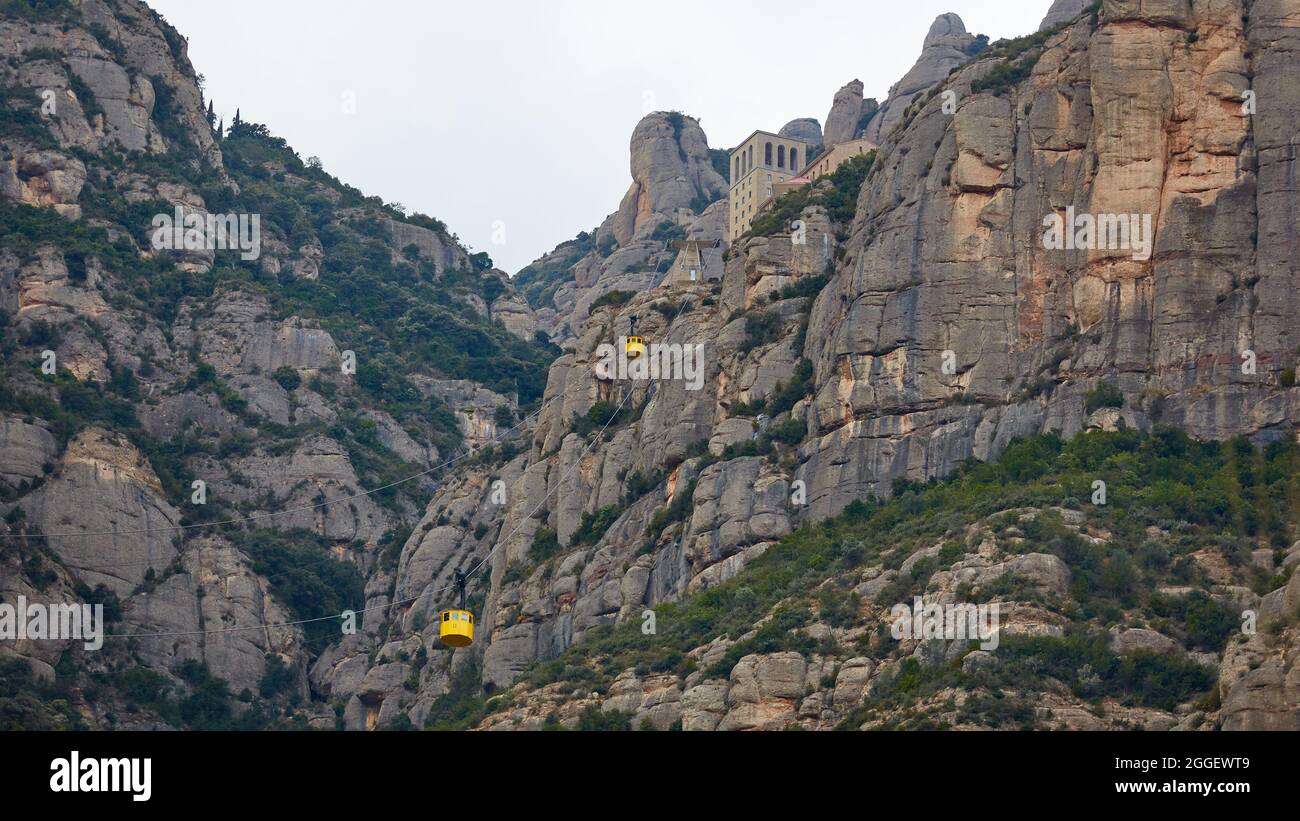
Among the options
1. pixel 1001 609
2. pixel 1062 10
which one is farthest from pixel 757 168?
pixel 1001 609

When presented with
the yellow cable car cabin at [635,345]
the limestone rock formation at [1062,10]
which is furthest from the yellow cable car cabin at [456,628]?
the limestone rock formation at [1062,10]

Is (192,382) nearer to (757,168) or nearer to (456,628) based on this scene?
(757,168)

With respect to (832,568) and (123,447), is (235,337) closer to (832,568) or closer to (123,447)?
(123,447)

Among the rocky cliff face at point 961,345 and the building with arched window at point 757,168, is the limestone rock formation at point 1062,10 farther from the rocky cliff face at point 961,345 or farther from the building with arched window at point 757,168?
the rocky cliff face at point 961,345

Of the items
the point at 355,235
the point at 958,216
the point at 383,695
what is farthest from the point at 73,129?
the point at 958,216

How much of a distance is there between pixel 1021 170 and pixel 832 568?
20.2 m

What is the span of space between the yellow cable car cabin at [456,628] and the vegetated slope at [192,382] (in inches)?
1230

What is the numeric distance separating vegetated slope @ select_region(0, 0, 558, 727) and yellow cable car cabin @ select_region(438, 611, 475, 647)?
31.3 meters

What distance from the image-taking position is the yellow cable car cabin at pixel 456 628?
72.6 metres

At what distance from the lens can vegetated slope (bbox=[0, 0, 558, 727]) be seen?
4599 inches

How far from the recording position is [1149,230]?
297ft

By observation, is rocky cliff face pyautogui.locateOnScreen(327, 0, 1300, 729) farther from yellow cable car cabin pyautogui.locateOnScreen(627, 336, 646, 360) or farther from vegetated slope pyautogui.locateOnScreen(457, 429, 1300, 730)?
yellow cable car cabin pyautogui.locateOnScreen(627, 336, 646, 360)

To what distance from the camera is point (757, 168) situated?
155875 millimetres

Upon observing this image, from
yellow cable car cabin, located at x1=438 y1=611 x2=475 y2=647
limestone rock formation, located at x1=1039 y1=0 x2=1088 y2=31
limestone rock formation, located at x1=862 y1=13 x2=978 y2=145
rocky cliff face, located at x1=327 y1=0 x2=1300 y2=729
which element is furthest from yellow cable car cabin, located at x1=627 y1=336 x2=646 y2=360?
limestone rock formation, located at x1=862 y1=13 x2=978 y2=145
